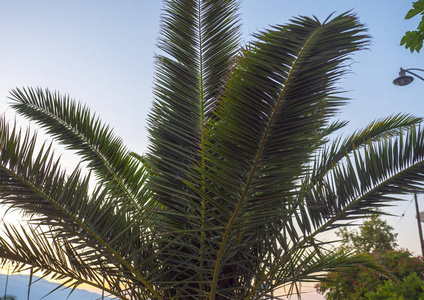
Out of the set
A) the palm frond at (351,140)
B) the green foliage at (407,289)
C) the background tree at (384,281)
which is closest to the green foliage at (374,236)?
the background tree at (384,281)

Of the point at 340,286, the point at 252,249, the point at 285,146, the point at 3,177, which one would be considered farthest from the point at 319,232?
the point at 340,286

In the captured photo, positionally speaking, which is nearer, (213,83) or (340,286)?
(213,83)

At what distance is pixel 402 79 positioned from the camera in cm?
958

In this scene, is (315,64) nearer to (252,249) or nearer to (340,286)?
(252,249)

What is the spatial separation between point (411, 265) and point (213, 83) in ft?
25.3

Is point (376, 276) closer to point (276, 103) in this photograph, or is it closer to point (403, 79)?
point (403, 79)

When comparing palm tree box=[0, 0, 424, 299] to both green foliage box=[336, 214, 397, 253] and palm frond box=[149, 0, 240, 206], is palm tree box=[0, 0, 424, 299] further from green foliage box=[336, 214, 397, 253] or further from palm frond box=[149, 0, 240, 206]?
green foliage box=[336, 214, 397, 253]

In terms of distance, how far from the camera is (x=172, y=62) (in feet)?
14.2

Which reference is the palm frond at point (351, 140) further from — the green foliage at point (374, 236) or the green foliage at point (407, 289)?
the green foliage at point (374, 236)

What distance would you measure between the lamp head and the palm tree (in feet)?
16.6

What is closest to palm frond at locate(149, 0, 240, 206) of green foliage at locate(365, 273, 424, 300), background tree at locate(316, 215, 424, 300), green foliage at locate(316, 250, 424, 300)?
background tree at locate(316, 215, 424, 300)

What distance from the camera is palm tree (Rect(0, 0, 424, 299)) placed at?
269cm

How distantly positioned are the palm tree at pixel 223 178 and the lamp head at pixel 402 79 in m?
5.07

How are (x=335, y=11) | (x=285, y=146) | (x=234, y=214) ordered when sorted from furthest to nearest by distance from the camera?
(x=234, y=214)
(x=285, y=146)
(x=335, y=11)
